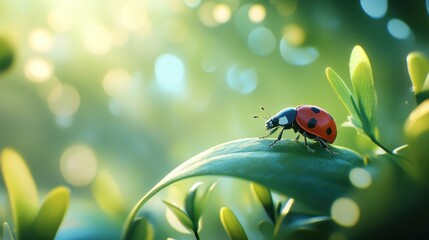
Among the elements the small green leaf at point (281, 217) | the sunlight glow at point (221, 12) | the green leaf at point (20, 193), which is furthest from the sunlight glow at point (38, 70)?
the small green leaf at point (281, 217)

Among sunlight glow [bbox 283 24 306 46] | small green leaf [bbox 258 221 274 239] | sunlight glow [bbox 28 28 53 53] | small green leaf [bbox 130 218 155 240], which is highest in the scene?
sunlight glow [bbox 28 28 53 53]

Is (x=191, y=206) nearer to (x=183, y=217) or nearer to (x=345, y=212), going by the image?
(x=183, y=217)

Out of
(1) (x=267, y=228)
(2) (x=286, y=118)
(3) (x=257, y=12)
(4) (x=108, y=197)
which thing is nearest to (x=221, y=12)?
(3) (x=257, y=12)

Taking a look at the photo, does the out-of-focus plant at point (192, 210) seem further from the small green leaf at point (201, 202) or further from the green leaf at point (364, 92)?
the green leaf at point (364, 92)

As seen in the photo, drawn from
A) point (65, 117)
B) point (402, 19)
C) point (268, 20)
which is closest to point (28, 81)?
point (65, 117)

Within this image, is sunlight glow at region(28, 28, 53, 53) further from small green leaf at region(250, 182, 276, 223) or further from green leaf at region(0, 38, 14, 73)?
small green leaf at region(250, 182, 276, 223)

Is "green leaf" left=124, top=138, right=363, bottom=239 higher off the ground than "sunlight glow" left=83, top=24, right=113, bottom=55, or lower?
lower

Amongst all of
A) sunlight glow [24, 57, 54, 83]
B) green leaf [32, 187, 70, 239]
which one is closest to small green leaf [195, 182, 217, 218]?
green leaf [32, 187, 70, 239]

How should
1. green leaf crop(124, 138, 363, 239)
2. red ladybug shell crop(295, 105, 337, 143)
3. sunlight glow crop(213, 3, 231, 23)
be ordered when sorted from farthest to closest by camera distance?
sunlight glow crop(213, 3, 231, 23)
red ladybug shell crop(295, 105, 337, 143)
green leaf crop(124, 138, 363, 239)
